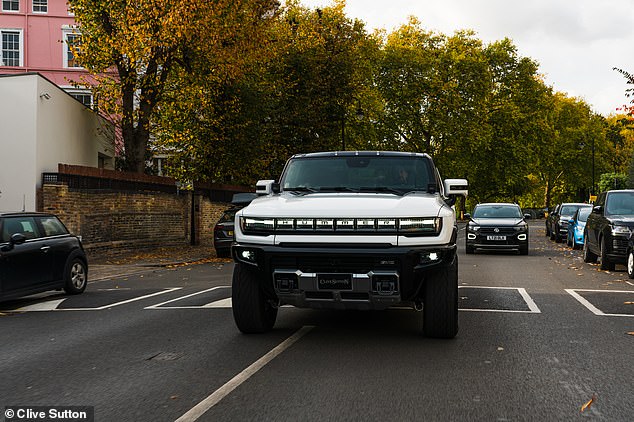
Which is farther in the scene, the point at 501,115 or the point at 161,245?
the point at 501,115

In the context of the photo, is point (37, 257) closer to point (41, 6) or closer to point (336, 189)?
point (336, 189)

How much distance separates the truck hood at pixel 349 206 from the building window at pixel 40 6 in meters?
44.3

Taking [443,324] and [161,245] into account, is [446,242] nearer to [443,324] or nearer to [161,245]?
[443,324]

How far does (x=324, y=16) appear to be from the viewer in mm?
44688

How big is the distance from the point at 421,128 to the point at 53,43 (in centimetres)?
2846

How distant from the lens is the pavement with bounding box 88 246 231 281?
1741 cm

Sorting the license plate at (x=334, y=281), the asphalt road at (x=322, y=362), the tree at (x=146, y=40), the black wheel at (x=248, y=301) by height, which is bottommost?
the asphalt road at (x=322, y=362)

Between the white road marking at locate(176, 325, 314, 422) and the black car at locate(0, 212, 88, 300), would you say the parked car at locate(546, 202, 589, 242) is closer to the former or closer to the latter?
the black car at locate(0, 212, 88, 300)

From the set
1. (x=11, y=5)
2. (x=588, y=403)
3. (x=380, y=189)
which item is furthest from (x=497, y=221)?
(x=11, y=5)

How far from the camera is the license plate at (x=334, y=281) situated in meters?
6.54

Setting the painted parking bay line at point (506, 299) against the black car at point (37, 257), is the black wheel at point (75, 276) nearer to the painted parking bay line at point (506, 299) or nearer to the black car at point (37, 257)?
the black car at point (37, 257)

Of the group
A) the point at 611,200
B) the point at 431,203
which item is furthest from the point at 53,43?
the point at 431,203

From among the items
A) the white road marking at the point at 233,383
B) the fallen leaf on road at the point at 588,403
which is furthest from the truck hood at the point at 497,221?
the fallen leaf on road at the point at 588,403

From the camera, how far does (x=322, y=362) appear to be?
6191mm
